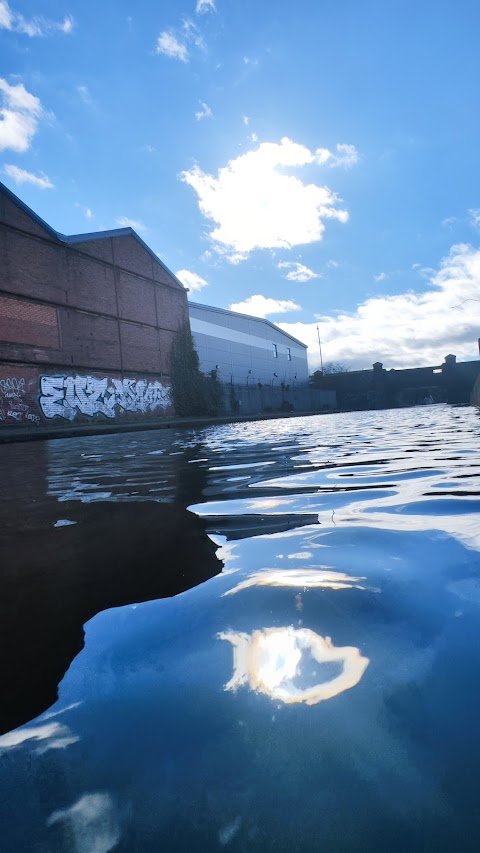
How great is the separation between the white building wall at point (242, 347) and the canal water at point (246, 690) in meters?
28.8

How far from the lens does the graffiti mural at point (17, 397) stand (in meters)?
17.1

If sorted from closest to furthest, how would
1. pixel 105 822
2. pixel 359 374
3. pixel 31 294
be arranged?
1. pixel 105 822
2. pixel 31 294
3. pixel 359 374

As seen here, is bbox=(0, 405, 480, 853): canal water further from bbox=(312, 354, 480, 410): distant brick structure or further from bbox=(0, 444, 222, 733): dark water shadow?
bbox=(312, 354, 480, 410): distant brick structure

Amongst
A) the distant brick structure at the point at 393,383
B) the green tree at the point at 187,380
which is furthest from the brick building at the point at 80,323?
the distant brick structure at the point at 393,383

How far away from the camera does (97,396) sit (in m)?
21.4

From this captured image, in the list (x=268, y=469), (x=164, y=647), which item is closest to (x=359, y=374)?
(x=268, y=469)

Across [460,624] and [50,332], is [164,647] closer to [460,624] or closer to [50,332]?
[460,624]

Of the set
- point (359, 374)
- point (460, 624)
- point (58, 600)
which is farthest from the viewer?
point (359, 374)

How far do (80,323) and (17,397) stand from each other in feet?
15.5

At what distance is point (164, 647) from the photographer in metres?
0.88

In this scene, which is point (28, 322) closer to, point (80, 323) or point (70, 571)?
point (80, 323)

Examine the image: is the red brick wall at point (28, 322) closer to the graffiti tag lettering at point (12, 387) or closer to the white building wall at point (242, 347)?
the graffiti tag lettering at point (12, 387)

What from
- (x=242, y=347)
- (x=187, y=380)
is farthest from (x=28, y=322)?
(x=242, y=347)

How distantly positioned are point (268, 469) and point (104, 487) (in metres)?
1.17
